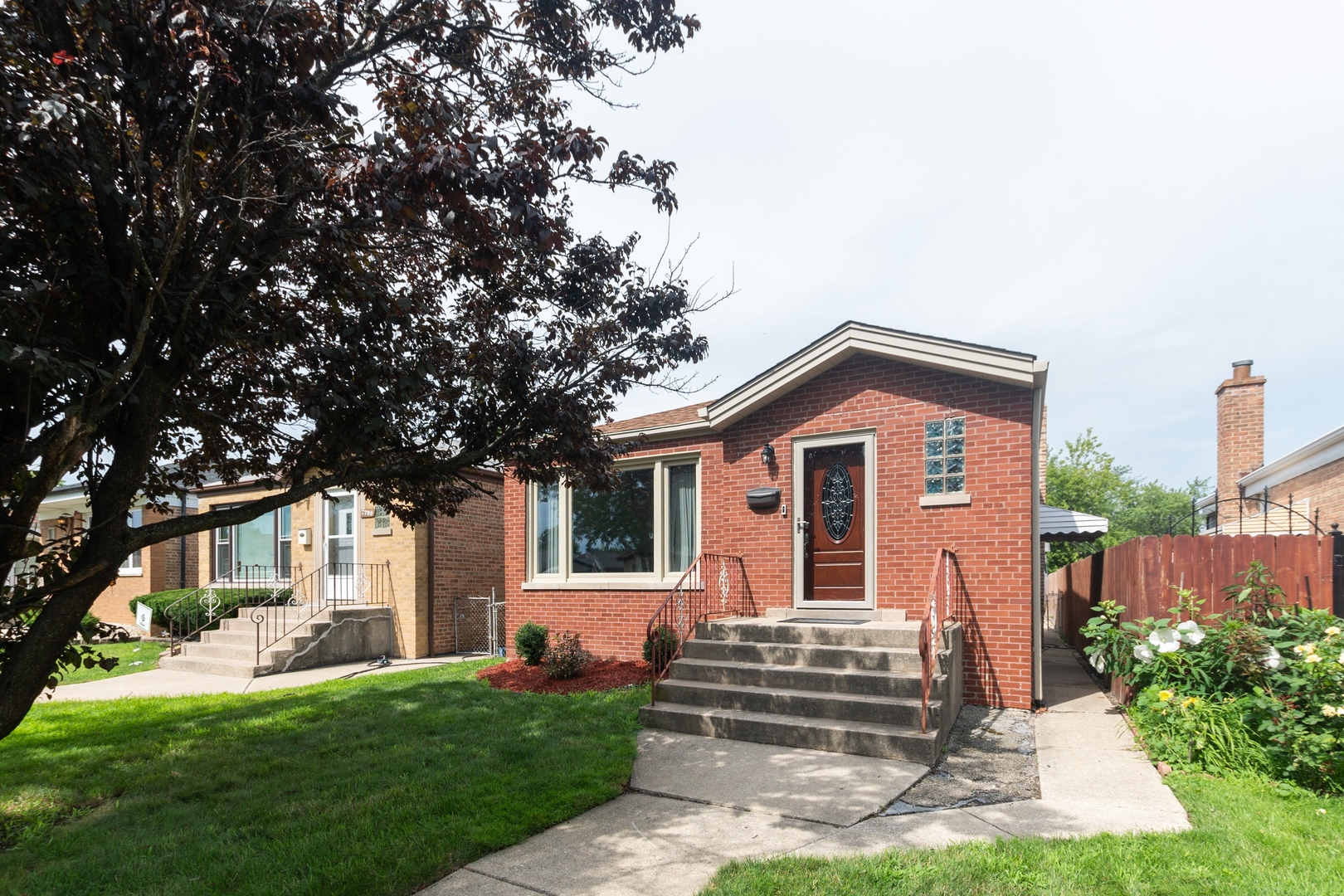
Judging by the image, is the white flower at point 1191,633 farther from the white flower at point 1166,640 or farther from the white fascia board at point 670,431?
the white fascia board at point 670,431

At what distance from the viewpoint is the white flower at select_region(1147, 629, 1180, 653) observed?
5.50 meters

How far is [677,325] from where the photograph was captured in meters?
6.13

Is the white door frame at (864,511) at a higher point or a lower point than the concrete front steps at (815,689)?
higher

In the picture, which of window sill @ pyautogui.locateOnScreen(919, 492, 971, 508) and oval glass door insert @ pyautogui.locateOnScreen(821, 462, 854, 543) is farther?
oval glass door insert @ pyautogui.locateOnScreen(821, 462, 854, 543)

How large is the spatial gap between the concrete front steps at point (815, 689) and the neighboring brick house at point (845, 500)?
67 cm

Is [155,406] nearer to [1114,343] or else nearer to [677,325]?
[677,325]

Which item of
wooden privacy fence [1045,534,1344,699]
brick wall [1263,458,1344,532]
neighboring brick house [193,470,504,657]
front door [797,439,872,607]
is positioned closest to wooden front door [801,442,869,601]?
front door [797,439,872,607]

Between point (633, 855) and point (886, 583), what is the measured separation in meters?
4.97

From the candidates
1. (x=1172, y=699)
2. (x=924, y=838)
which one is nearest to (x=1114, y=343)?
(x=1172, y=699)

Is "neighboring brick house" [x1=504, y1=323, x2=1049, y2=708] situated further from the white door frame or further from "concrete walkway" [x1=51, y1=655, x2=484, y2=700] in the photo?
"concrete walkway" [x1=51, y1=655, x2=484, y2=700]

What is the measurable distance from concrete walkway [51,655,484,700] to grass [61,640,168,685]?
0.25 m

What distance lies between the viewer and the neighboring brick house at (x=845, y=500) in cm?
744

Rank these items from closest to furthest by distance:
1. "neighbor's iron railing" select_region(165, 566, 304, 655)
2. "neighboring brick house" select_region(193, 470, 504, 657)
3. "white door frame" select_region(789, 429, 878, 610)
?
"white door frame" select_region(789, 429, 878, 610)
"neighboring brick house" select_region(193, 470, 504, 657)
"neighbor's iron railing" select_region(165, 566, 304, 655)

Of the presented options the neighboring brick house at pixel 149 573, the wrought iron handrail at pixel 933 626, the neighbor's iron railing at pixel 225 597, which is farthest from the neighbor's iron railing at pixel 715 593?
the neighboring brick house at pixel 149 573
